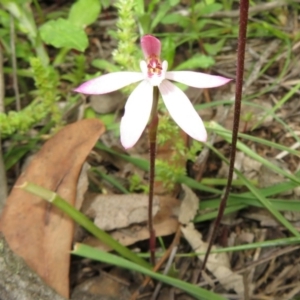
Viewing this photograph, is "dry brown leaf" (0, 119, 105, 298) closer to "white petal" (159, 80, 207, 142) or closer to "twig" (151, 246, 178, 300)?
"twig" (151, 246, 178, 300)

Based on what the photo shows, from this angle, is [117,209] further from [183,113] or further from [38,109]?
[183,113]

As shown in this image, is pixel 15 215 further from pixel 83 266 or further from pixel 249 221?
pixel 249 221

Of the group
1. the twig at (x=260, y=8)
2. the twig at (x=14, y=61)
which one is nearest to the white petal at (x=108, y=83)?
the twig at (x=14, y=61)

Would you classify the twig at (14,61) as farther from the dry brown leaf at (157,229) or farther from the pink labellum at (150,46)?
the pink labellum at (150,46)

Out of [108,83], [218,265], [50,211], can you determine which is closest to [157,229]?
[218,265]

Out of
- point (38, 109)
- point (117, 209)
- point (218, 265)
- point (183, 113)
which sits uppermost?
point (183, 113)

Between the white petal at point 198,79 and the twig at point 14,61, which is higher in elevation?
the white petal at point 198,79
